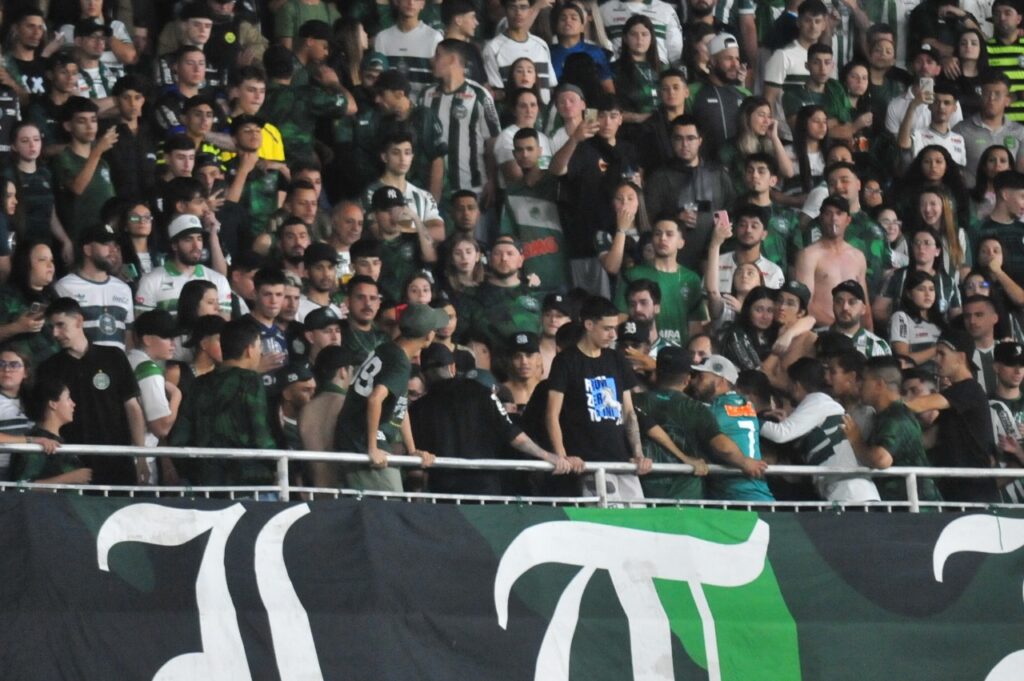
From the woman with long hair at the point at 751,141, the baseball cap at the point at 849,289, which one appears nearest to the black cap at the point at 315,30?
the woman with long hair at the point at 751,141

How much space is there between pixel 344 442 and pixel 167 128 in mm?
4129

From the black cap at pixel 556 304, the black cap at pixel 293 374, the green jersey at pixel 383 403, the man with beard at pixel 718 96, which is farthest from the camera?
the man with beard at pixel 718 96

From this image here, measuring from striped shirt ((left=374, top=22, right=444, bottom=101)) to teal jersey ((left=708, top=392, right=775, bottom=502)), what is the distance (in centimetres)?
522

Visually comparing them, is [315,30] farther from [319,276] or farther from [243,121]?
[319,276]

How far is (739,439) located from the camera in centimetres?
1298

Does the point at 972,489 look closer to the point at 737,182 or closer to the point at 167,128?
the point at 737,182

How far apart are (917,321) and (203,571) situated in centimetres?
692

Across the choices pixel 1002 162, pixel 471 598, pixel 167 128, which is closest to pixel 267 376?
pixel 471 598

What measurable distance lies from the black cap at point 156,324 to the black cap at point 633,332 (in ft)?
10.7

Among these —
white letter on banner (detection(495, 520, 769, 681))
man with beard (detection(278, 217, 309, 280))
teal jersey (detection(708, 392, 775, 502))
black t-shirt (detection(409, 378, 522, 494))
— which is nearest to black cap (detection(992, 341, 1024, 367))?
teal jersey (detection(708, 392, 775, 502))

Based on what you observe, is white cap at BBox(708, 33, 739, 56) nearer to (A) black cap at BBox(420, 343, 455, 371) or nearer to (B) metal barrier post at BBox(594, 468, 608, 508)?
(A) black cap at BBox(420, 343, 455, 371)

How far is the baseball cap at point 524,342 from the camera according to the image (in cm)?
1318

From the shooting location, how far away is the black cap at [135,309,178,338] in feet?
41.2

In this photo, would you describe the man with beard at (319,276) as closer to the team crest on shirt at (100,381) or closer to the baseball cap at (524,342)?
the baseball cap at (524,342)
